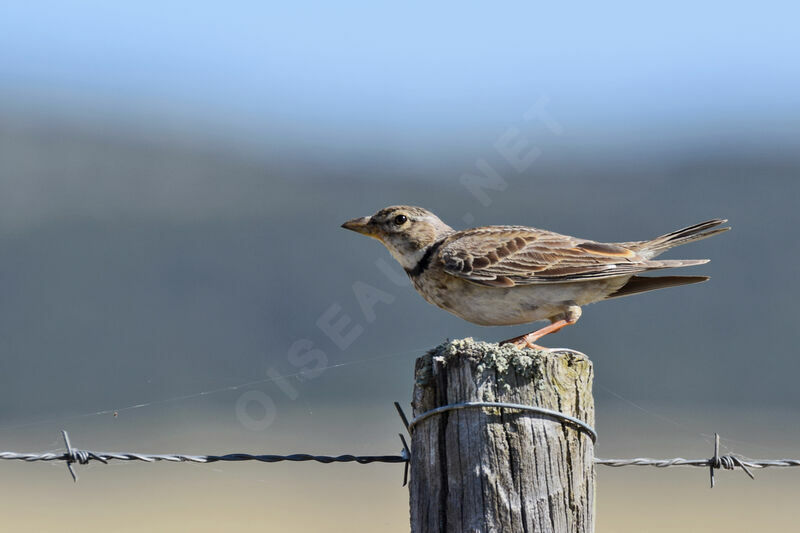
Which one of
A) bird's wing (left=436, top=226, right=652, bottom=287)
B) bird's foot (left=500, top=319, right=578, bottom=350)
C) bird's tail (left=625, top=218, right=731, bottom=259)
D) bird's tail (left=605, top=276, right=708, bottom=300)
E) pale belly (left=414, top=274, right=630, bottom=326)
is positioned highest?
bird's tail (left=625, top=218, right=731, bottom=259)

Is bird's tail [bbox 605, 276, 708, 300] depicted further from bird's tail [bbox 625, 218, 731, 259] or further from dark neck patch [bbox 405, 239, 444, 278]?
dark neck patch [bbox 405, 239, 444, 278]

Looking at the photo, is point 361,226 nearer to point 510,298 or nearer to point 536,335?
point 510,298

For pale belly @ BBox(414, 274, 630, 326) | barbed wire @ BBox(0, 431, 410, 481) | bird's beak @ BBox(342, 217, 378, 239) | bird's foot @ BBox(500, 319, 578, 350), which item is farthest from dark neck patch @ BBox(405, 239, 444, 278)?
barbed wire @ BBox(0, 431, 410, 481)

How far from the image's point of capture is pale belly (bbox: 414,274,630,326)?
600 centimetres

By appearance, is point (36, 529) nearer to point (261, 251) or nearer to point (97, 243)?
point (261, 251)

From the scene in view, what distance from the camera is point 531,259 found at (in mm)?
6242

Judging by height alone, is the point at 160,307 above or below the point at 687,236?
above

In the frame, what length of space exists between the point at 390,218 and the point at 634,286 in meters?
1.69

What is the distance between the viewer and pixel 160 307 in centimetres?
4659

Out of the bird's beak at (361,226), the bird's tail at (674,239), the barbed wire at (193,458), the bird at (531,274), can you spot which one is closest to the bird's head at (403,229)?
the bird's beak at (361,226)

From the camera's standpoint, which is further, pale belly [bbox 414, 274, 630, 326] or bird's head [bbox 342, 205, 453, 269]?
bird's head [bbox 342, 205, 453, 269]

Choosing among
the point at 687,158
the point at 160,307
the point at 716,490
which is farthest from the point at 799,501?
the point at 687,158

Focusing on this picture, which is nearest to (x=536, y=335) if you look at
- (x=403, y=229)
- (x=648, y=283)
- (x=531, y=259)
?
(x=531, y=259)

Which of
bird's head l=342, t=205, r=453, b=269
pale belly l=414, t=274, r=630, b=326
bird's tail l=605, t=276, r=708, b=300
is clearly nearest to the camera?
pale belly l=414, t=274, r=630, b=326
